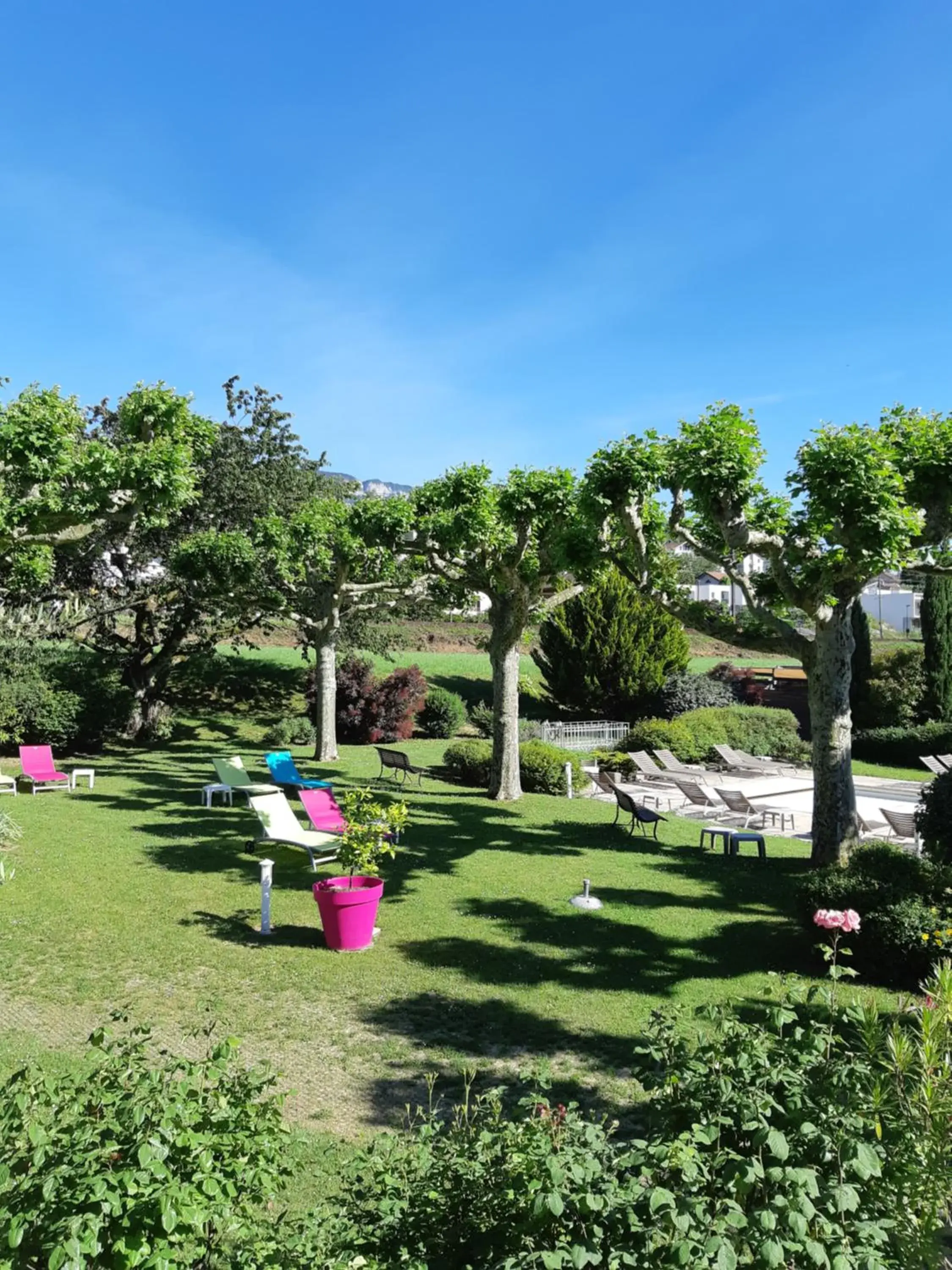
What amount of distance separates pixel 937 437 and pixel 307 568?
47.8 ft

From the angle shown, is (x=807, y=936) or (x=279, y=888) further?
(x=279, y=888)

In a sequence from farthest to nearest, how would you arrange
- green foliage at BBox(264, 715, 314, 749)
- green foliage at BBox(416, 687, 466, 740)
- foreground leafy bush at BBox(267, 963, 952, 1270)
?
green foliage at BBox(416, 687, 466, 740) → green foliage at BBox(264, 715, 314, 749) → foreground leafy bush at BBox(267, 963, 952, 1270)

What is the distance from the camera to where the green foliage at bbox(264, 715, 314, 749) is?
2561 cm

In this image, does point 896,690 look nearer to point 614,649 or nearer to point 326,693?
point 614,649

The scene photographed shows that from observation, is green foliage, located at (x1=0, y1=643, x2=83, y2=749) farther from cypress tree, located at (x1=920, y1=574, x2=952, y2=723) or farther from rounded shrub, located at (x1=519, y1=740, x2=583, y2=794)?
cypress tree, located at (x1=920, y1=574, x2=952, y2=723)

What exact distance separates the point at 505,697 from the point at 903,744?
1432 cm

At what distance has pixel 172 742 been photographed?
25.1 m

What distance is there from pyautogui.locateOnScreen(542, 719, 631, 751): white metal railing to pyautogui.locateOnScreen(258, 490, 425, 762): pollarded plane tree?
6608 millimetres

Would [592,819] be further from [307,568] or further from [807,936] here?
[307,568]

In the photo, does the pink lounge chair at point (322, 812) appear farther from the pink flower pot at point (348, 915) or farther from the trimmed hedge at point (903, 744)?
the trimmed hedge at point (903, 744)

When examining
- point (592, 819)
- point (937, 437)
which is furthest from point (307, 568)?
point (937, 437)

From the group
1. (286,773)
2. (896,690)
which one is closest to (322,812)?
(286,773)

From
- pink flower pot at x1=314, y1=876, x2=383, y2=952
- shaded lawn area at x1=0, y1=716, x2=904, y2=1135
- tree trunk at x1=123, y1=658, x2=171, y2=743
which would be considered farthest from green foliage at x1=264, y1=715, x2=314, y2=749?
pink flower pot at x1=314, y1=876, x2=383, y2=952

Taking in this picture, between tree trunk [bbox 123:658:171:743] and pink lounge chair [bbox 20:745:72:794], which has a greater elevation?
tree trunk [bbox 123:658:171:743]
